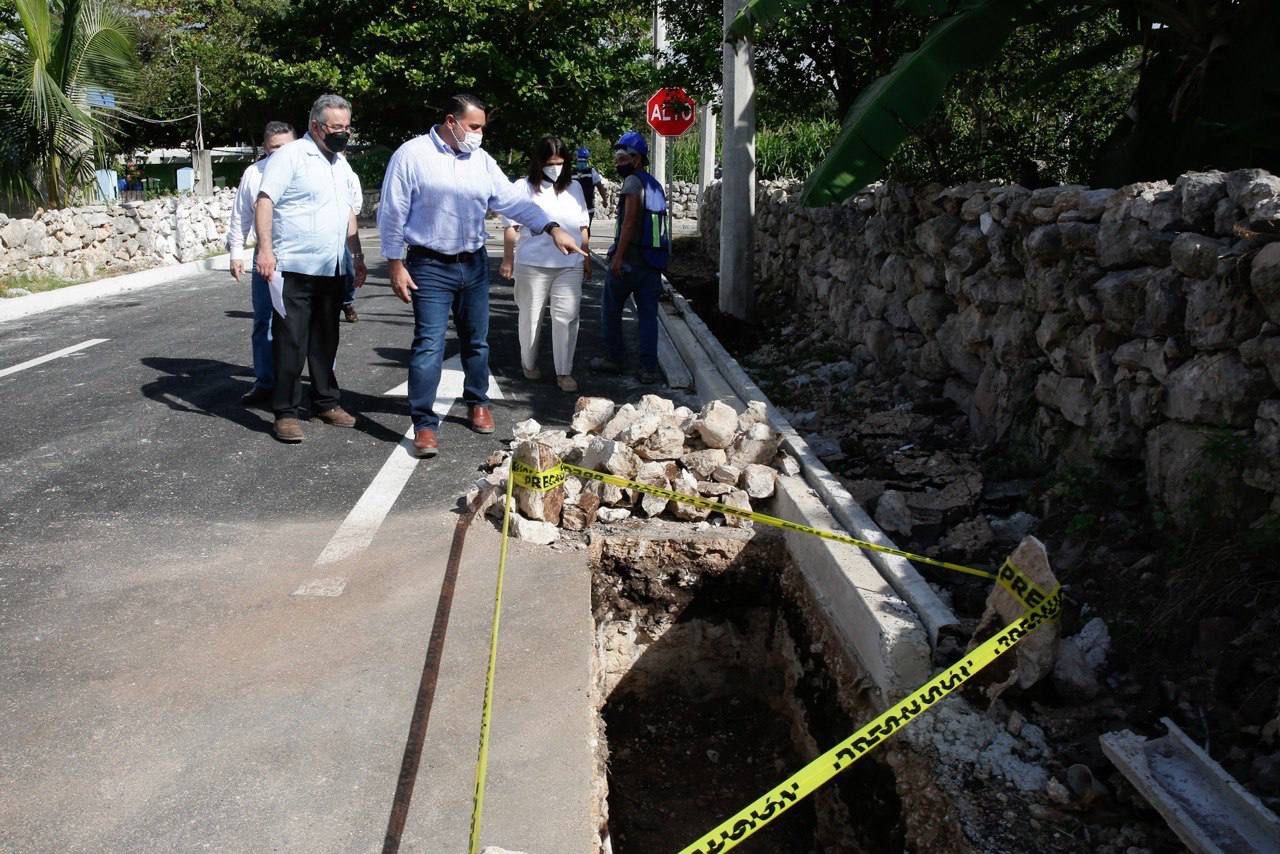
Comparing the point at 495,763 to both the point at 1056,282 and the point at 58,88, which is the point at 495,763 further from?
the point at 58,88

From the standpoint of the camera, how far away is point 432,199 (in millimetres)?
6824

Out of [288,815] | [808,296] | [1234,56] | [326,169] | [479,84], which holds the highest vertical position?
[479,84]

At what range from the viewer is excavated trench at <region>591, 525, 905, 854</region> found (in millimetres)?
5082

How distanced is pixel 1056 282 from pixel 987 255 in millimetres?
1354

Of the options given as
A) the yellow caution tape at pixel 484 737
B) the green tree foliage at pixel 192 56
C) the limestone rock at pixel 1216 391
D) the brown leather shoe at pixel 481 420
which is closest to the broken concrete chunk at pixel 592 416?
the brown leather shoe at pixel 481 420

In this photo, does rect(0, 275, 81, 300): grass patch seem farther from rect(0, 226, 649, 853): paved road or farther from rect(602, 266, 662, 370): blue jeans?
rect(602, 266, 662, 370): blue jeans

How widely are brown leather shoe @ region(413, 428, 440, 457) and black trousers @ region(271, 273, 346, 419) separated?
0.94 meters

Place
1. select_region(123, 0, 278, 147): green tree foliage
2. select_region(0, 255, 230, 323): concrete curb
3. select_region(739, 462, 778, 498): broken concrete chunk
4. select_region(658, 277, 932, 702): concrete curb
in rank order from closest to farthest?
select_region(658, 277, 932, 702): concrete curb
select_region(739, 462, 778, 498): broken concrete chunk
select_region(0, 255, 230, 323): concrete curb
select_region(123, 0, 278, 147): green tree foliage

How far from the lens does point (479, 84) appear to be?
28.1m

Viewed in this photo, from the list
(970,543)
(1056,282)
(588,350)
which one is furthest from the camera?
(588,350)

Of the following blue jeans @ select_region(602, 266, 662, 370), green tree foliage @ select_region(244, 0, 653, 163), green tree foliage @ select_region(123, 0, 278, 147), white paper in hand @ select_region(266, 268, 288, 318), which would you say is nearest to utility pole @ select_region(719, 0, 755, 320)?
blue jeans @ select_region(602, 266, 662, 370)

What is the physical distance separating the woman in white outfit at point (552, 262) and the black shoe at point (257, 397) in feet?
6.36

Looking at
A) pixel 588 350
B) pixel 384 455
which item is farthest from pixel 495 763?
pixel 588 350

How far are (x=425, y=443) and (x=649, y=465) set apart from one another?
1688 millimetres
